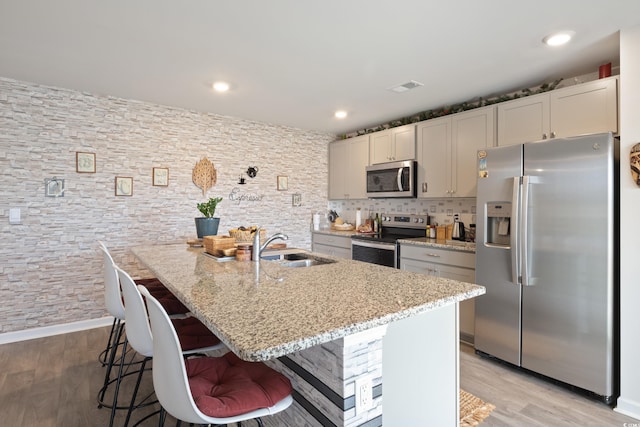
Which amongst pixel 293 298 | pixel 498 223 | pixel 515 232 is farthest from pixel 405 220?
pixel 293 298

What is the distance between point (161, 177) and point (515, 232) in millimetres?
3497

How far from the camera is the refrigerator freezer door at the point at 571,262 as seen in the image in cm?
219

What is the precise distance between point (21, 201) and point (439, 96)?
4084mm

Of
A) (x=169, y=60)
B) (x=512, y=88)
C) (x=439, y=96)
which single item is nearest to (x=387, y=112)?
(x=439, y=96)

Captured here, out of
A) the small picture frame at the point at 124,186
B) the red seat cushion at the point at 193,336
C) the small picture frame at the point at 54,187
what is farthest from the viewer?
the small picture frame at the point at 124,186

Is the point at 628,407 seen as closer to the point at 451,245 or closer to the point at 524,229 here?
the point at 524,229

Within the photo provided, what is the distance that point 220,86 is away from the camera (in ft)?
10.6

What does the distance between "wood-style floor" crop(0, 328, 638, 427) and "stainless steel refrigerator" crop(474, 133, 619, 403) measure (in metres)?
0.16

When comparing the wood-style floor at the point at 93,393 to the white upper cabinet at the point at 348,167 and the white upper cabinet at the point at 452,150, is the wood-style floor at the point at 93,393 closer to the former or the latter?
the white upper cabinet at the point at 452,150

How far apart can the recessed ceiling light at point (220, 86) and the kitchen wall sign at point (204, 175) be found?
1.07m

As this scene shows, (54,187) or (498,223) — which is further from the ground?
(54,187)

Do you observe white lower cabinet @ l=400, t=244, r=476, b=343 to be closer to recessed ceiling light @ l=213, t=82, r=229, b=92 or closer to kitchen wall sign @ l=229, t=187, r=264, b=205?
kitchen wall sign @ l=229, t=187, r=264, b=205

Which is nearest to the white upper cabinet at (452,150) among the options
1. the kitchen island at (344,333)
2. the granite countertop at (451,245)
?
the granite countertop at (451,245)

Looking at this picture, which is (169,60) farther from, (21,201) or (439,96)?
(439,96)
